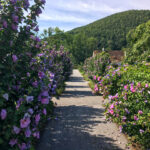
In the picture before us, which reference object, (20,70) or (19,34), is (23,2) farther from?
(20,70)

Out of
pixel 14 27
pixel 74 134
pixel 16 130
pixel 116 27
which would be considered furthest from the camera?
pixel 116 27

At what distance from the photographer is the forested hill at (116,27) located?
7556 cm

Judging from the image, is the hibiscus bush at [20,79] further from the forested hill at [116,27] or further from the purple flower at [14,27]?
the forested hill at [116,27]

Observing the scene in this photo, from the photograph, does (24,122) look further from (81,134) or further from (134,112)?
(81,134)

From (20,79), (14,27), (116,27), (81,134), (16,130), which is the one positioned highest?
(116,27)

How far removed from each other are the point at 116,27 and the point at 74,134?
84456 millimetres

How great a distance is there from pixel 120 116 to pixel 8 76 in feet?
9.43

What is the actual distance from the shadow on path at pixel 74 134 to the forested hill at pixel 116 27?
221 feet

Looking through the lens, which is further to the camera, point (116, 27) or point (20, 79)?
point (116, 27)

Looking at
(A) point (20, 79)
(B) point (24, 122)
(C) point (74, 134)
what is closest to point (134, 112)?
(C) point (74, 134)

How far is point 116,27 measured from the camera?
8469 cm

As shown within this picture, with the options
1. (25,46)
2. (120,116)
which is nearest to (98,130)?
(120,116)

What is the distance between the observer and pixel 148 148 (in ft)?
13.3

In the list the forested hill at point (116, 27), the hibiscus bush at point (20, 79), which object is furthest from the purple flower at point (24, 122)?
the forested hill at point (116, 27)
